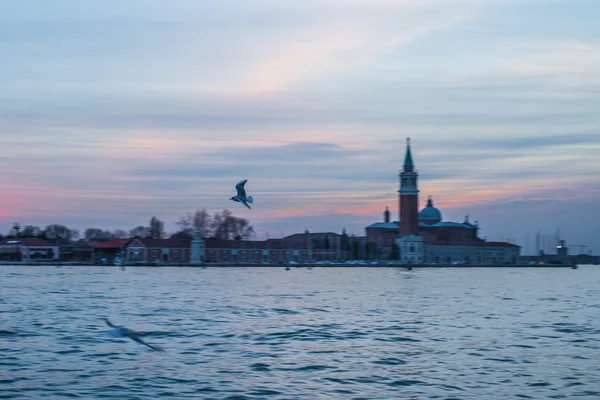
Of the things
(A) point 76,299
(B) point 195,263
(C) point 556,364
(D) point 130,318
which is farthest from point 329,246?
(C) point 556,364

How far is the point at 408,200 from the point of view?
399ft

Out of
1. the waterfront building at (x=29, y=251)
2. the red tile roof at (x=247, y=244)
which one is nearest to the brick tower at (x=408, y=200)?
the red tile roof at (x=247, y=244)

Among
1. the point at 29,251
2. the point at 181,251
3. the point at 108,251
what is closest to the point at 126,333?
the point at 181,251

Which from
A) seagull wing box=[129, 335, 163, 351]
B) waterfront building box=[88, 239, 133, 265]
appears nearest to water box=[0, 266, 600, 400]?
seagull wing box=[129, 335, 163, 351]

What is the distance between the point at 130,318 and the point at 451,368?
11633 millimetres

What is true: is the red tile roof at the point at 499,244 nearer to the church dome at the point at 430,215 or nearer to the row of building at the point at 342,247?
the row of building at the point at 342,247

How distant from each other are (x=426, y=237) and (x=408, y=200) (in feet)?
28.0

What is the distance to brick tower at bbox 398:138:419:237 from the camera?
122 metres

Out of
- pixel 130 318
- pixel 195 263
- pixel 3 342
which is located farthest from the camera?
pixel 195 263

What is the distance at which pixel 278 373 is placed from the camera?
15.1m

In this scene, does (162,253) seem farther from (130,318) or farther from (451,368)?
(451,368)

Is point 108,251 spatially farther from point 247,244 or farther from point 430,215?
point 430,215

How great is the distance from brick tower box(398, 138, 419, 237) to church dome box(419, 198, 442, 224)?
16.2 meters

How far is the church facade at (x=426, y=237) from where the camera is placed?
401 ft
